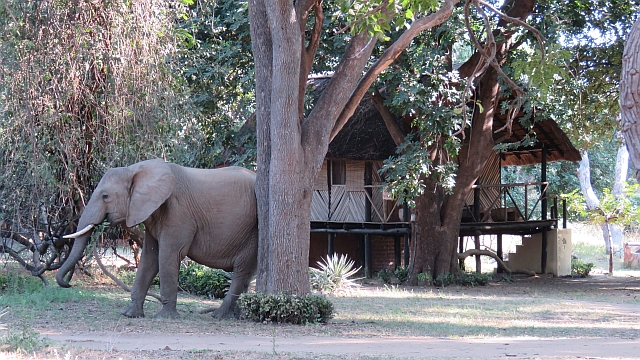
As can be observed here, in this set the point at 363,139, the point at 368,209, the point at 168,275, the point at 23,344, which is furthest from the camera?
the point at 368,209

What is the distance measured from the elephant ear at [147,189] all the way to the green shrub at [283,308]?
1.86m

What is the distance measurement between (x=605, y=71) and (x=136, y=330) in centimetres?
1516

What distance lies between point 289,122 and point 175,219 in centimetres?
227

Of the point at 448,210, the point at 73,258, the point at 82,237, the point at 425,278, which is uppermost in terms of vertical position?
the point at 448,210

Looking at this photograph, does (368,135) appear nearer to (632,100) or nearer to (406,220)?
(406,220)

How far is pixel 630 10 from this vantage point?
17.5 meters

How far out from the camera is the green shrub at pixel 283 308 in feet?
34.2

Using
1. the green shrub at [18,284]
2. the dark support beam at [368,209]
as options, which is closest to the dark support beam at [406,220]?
the dark support beam at [368,209]

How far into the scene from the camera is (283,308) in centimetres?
1037

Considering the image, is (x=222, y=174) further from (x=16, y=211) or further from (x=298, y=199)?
(x=16, y=211)

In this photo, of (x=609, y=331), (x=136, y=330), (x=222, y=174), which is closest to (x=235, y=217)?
(x=222, y=174)

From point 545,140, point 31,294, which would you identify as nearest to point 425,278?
point 545,140

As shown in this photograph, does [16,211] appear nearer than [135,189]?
No

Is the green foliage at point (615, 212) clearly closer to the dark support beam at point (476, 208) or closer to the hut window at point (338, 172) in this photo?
the dark support beam at point (476, 208)
